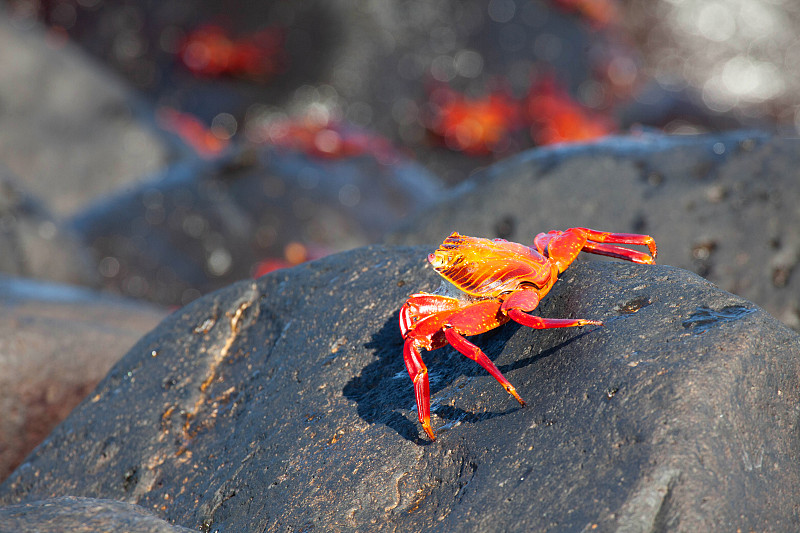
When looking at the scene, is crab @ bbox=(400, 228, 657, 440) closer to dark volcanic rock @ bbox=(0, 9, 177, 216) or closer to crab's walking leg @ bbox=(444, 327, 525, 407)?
crab's walking leg @ bbox=(444, 327, 525, 407)

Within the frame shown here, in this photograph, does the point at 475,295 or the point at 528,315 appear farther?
the point at 475,295

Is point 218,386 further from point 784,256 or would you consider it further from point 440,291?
point 784,256

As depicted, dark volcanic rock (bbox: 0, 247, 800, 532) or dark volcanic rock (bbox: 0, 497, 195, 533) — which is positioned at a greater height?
dark volcanic rock (bbox: 0, 497, 195, 533)

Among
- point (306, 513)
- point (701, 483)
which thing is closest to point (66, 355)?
point (306, 513)

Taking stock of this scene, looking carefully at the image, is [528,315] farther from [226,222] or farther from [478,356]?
[226,222]

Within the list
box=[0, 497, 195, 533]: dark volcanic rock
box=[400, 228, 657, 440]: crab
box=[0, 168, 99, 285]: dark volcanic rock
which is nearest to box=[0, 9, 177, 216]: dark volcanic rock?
box=[0, 168, 99, 285]: dark volcanic rock

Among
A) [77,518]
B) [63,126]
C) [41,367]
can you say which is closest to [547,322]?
[77,518]
